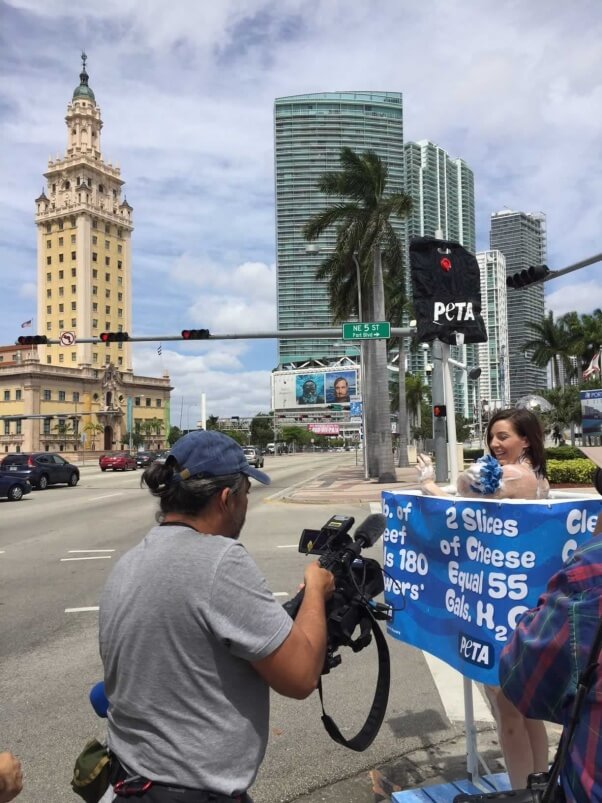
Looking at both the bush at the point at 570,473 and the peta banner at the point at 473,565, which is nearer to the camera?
the peta banner at the point at 473,565

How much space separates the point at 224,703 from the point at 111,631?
372 mm

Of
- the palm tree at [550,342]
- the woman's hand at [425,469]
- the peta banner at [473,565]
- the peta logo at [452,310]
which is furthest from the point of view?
the palm tree at [550,342]

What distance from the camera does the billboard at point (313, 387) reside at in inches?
5507

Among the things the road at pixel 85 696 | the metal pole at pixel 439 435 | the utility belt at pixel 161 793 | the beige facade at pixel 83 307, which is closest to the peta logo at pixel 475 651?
the road at pixel 85 696

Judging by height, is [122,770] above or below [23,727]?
above

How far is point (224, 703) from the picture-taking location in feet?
5.51

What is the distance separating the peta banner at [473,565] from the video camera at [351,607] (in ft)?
2.45

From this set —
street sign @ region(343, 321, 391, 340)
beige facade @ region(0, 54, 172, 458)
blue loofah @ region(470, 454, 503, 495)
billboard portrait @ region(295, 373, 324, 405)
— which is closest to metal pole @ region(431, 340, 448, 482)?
street sign @ region(343, 321, 391, 340)

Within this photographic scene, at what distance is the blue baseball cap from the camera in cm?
186

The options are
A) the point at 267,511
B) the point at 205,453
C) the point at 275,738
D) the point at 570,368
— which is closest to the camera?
the point at 205,453

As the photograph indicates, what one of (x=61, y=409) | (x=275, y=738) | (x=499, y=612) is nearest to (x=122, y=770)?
(x=499, y=612)

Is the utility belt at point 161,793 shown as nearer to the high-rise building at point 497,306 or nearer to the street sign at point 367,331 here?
the street sign at point 367,331

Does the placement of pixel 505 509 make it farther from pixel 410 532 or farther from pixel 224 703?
pixel 224 703

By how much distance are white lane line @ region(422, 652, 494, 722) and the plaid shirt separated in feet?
9.65
